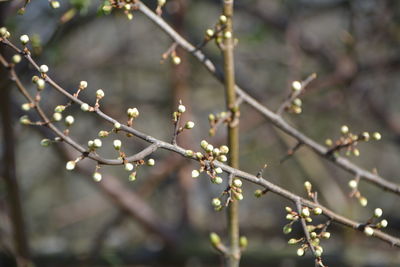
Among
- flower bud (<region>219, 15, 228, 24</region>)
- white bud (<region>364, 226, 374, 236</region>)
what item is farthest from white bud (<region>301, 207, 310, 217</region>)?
flower bud (<region>219, 15, 228, 24</region>)

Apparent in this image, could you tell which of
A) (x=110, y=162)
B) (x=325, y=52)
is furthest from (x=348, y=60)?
(x=110, y=162)

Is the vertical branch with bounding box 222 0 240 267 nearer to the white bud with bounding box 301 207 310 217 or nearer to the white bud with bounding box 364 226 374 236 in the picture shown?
the white bud with bounding box 301 207 310 217

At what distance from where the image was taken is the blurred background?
3.09m

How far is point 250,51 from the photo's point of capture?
5.52 metres

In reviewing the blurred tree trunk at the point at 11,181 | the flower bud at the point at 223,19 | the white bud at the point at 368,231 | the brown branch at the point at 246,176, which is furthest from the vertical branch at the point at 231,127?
the blurred tree trunk at the point at 11,181

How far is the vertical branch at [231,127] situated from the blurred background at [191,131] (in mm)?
623

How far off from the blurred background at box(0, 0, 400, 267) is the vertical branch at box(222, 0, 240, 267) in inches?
24.5

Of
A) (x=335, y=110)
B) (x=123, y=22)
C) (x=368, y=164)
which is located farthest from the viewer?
(x=368, y=164)

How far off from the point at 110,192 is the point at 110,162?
2204 mm

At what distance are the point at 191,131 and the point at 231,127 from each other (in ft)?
8.01

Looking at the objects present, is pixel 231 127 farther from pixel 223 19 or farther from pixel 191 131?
pixel 191 131

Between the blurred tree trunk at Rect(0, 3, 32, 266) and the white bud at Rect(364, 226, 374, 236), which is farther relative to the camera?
the blurred tree trunk at Rect(0, 3, 32, 266)

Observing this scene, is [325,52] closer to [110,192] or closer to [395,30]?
[395,30]

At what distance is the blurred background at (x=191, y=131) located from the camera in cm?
309
